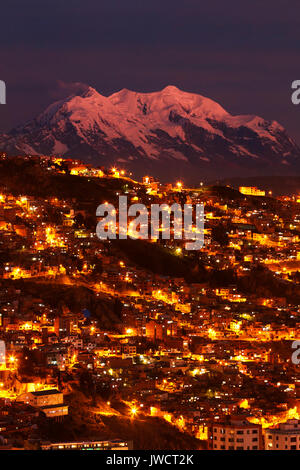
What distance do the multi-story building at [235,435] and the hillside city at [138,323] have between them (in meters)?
0.06

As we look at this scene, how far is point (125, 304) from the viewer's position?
50.3 metres

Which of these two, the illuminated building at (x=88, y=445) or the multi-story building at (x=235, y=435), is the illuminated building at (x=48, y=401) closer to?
the illuminated building at (x=88, y=445)

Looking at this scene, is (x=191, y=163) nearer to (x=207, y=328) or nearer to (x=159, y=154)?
(x=159, y=154)

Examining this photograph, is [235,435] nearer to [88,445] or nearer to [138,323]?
[88,445]

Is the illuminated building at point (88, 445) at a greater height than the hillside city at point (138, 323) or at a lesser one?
lesser

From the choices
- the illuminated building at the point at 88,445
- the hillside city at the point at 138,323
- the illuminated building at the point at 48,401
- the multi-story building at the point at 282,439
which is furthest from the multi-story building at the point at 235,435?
the illuminated building at the point at 48,401

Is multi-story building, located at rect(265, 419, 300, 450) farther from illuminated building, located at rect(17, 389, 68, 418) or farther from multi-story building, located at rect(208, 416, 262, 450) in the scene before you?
illuminated building, located at rect(17, 389, 68, 418)

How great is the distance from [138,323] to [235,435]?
15.5 metres

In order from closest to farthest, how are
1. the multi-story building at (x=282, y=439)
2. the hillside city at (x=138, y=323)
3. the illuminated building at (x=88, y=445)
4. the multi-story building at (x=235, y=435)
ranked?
the illuminated building at (x=88, y=445) < the multi-story building at (x=282, y=439) < the multi-story building at (x=235, y=435) < the hillside city at (x=138, y=323)

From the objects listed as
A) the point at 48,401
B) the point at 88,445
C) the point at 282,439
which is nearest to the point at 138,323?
the point at 48,401

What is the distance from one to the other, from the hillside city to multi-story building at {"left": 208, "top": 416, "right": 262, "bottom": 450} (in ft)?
0.19

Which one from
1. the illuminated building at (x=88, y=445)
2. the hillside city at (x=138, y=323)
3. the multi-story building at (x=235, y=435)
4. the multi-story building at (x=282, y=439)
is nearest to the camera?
the illuminated building at (x=88, y=445)

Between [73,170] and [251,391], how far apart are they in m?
44.0

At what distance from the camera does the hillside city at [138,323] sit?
1296 inches
